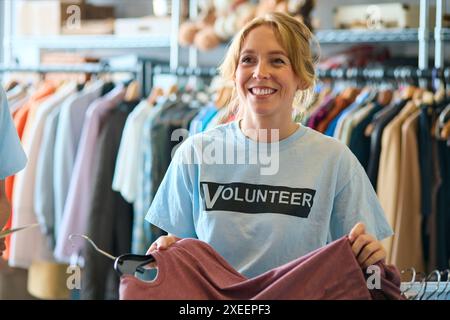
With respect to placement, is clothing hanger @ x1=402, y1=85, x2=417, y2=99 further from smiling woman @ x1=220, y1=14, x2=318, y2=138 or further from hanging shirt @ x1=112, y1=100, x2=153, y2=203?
smiling woman @ x1=220, y1=14, x2=318, y2=138

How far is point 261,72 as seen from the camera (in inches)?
66.5

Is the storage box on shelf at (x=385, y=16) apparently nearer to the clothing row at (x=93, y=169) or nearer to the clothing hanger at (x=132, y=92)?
the clothing row at (x=93, y=169)

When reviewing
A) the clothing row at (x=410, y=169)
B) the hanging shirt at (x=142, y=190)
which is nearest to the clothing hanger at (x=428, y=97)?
the clothing row at (x=410, y=169)

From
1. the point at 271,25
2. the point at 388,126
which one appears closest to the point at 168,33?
the point at 388,126

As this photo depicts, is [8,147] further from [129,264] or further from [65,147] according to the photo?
[65,147]

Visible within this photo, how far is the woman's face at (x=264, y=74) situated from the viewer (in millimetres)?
1699

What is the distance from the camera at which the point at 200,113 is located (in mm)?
3109

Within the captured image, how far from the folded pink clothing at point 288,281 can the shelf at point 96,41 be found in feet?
9.65

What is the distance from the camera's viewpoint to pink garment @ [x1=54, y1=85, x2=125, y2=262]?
321 centimetres

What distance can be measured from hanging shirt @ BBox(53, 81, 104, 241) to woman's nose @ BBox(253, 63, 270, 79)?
5.58 feet

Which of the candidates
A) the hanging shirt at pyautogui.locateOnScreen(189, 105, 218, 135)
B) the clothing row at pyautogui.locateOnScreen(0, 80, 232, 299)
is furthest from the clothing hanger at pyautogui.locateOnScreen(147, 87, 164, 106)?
the hanging shirt at pyautogui.locateOnScreen(189, 105, 218, 135)

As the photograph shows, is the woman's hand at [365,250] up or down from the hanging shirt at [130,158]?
up

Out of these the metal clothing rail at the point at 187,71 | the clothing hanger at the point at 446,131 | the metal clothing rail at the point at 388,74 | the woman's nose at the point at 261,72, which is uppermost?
the woman's nose at the point at 261,72

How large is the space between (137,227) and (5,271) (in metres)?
0.84
